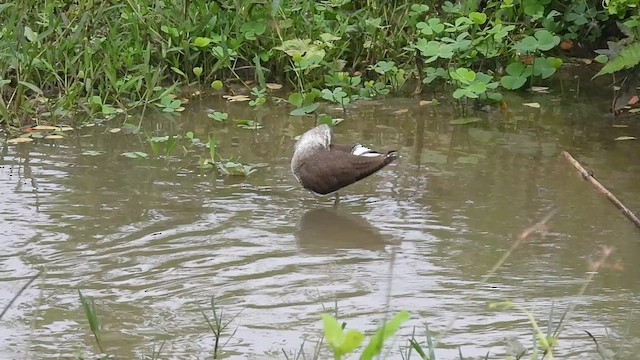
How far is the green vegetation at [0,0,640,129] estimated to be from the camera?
6.98 m

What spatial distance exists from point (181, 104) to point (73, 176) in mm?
1485

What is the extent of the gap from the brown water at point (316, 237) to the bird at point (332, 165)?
0.12m

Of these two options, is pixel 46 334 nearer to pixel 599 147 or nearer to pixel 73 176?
pixel 73 176

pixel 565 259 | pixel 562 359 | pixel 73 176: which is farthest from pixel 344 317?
pixel 73 176

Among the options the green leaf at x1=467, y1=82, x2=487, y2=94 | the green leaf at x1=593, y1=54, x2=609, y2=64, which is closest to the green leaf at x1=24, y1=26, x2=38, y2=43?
the green leaf at x1=467, y1=82, x2=487, y2=94

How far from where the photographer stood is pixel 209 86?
7516mm

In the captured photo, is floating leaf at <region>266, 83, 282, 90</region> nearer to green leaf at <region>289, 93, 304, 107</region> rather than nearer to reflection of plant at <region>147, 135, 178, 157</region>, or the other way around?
green leaf at <region>289, 93, 304, 107</region>

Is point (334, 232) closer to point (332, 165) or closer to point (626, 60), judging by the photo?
point (332, 165)

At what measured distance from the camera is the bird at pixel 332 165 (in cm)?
546

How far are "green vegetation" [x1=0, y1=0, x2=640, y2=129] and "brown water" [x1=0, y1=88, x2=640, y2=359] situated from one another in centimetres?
29

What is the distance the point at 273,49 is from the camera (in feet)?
24.6

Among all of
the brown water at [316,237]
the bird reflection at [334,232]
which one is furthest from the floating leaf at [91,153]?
the bird reflection at [334,232]

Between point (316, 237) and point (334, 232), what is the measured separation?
154 millimetres

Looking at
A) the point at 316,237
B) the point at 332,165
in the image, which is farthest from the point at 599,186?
the point at 332,165
